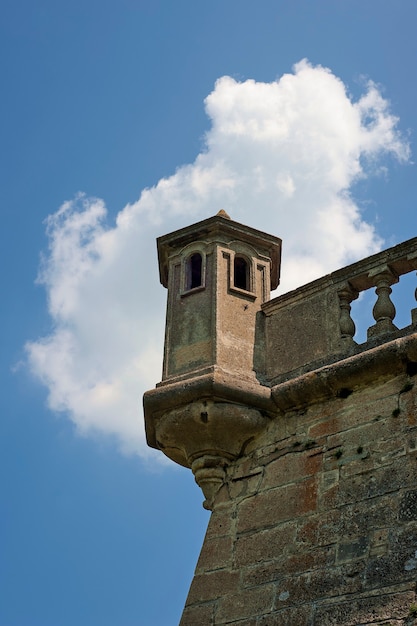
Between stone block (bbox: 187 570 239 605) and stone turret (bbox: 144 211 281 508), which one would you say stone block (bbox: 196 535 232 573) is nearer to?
stone block (bbox: 187 570 239 605)

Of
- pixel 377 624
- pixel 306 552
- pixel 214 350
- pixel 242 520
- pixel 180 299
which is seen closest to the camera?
pixel 377 624

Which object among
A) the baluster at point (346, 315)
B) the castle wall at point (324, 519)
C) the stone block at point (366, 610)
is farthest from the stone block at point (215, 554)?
the baluster at point (346, 315)

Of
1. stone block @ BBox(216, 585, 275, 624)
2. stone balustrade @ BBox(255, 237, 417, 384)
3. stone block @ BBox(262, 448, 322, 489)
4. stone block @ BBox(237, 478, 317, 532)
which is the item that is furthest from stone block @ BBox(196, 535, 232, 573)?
stone balustrade @ BBox(255, 237, 417, 384)

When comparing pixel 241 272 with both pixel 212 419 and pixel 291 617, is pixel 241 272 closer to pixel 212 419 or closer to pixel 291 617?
pixel 212 419

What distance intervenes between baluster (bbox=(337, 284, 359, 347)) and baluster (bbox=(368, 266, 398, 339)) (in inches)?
7.2

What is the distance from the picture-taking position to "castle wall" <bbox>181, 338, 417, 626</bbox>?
6117 millimetres

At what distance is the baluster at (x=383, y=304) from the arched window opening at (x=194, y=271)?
1.60m

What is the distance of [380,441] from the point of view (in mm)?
6660

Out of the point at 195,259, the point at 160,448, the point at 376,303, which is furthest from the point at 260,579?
the point at 195,259

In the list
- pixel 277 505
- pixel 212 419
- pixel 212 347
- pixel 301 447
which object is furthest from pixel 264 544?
pixel 212 347

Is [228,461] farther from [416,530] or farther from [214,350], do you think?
[416,530]

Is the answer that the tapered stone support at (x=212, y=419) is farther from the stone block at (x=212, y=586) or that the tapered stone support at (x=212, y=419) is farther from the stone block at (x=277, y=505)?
the stone block at (x=212, y=586)

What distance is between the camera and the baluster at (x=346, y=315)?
7.37 m

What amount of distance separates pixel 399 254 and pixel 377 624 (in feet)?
9.03
